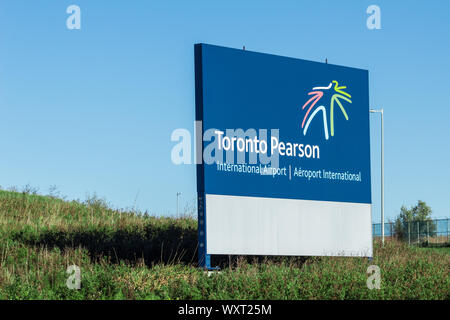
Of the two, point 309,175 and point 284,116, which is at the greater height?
point 284,116

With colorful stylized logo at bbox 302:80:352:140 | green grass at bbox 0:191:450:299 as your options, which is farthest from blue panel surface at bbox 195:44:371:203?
green grass at bbox 0:191:450:299

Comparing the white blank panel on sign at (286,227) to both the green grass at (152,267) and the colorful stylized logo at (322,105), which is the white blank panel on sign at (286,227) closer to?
the green grass at (152,267)

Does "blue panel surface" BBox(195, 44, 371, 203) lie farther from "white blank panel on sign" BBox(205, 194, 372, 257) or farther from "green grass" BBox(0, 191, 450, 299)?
"green grass" BBox(0, 191, 450, 299)

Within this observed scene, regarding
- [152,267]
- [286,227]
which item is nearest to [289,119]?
[286,227]

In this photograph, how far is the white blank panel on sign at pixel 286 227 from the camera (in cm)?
1634

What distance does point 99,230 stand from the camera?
834 inches

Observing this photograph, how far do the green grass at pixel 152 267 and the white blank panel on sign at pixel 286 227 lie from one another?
0.42 meters

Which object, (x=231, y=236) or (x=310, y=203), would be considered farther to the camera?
(x=310, y=203)

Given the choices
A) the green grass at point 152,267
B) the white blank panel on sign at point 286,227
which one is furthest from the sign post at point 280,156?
the green grass at point 152,267
